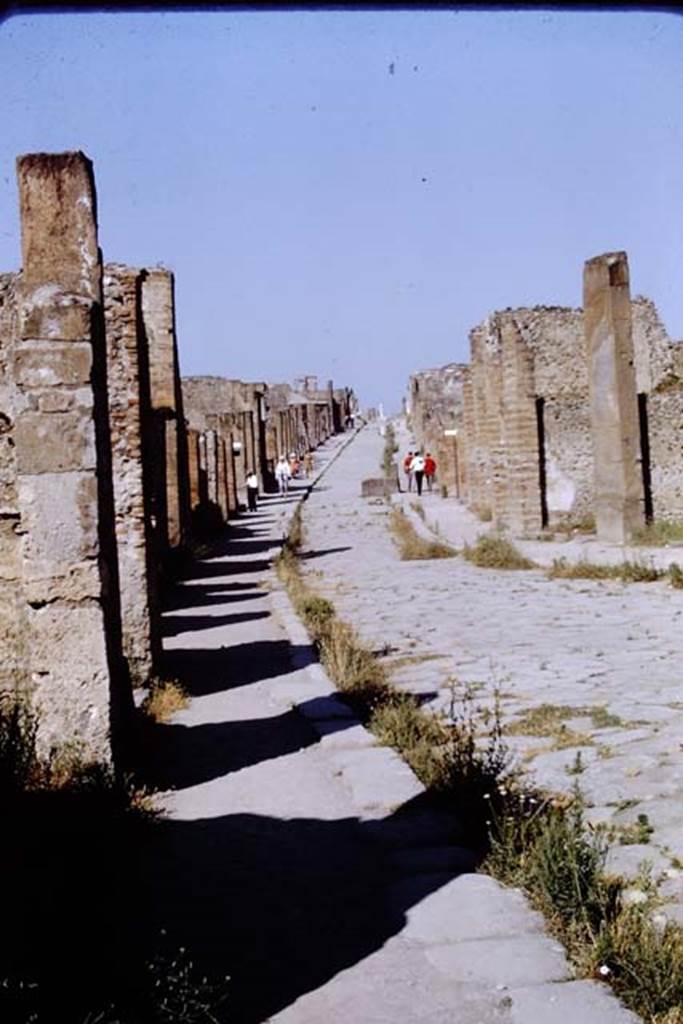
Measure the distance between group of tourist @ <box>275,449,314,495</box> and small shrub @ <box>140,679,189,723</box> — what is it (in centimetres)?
3448

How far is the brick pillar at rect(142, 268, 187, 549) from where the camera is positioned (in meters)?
19.0

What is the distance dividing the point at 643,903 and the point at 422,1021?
3.69ft

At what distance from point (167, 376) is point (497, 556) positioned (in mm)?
5887

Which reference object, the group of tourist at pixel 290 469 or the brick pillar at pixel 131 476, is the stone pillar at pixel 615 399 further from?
the group of tourist at pixel 290 469

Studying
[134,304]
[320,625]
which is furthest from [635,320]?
[134,304]

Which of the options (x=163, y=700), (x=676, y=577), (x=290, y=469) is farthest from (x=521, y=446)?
(x=290, y=469)

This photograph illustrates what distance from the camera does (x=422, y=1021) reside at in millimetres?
3469

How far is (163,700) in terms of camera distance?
841 centimetres

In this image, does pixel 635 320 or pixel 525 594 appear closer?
pixel 525 594

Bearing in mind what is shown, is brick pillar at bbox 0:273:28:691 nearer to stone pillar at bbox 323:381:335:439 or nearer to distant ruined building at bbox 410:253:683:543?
distant ruined building at bbox 410:253:683:543

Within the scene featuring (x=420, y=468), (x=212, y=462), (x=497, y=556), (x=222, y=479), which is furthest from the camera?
(x=420, y=468)

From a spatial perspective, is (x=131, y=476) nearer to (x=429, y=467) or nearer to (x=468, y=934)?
(x=468, y=934)

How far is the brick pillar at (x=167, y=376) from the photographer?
19000 millimetres

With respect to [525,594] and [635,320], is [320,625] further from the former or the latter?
[635,320]
